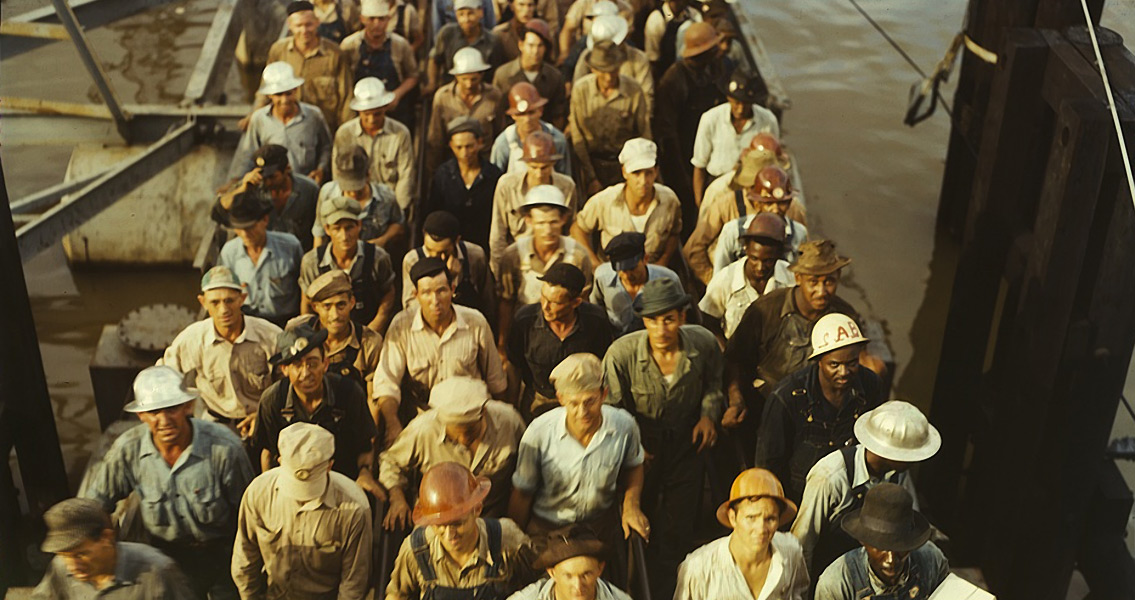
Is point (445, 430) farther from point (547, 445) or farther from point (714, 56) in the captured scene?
point (714, 56)

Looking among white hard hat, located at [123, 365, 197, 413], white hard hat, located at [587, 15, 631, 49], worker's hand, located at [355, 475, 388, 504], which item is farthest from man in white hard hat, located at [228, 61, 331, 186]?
worker's hand, located at [355, 475, 388, 504]

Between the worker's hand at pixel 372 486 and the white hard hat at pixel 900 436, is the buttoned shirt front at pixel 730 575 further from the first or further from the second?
the worker's hand at pixel 372 486

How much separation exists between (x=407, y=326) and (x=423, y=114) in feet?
15.4

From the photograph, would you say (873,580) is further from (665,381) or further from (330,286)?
(330,286)

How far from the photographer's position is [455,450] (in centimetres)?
599

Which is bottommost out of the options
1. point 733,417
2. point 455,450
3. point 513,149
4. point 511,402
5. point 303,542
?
point 511,402

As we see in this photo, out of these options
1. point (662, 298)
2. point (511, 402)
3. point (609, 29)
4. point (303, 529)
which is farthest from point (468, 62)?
point (303, 529)

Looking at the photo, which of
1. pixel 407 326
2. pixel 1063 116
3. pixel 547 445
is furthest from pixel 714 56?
pixel 547 445

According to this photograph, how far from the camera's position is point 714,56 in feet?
34.1

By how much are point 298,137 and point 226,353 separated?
9.93 feet

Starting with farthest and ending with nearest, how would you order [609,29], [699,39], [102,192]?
1. [102,192]
2. [609,29]
3. [699,39]

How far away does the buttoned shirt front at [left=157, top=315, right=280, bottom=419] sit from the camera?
6.90m

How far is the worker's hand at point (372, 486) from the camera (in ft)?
20.3

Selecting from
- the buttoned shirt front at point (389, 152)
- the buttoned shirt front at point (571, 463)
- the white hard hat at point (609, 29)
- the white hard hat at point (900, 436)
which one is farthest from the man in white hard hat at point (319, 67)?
the white hard hat at point (900, 436)
